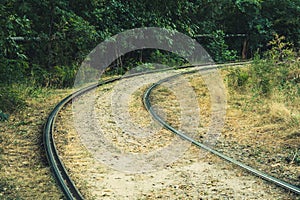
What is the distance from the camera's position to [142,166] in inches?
267

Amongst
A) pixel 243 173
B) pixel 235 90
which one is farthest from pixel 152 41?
pixel 243 173

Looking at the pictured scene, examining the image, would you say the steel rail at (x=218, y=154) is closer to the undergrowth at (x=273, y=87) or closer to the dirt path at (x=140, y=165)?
the dirt path at (x=140, y=165)

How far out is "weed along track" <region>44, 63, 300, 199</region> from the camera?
5.82 meters

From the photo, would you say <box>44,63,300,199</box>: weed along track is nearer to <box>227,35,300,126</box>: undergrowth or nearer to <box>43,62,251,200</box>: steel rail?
<box>43,62,251,200</box>: steel rail

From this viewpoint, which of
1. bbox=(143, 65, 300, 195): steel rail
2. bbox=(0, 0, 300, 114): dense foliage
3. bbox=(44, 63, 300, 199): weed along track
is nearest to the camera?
bbox=(44, 63, 300, 199): weed along track

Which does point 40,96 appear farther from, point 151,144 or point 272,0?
point 272,0

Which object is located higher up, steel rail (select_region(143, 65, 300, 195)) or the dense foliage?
the dense foliage

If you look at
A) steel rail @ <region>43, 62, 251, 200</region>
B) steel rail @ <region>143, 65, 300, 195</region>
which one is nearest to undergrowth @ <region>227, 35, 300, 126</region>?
steel rail @ <region>143, 65, 300, 195</region>

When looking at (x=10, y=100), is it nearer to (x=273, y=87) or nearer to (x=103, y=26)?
(x=273, y=87)

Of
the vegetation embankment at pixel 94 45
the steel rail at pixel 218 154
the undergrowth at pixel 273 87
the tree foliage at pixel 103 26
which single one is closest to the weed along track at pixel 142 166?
the steel rail at pixel 218 154

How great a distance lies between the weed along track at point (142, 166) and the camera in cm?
582

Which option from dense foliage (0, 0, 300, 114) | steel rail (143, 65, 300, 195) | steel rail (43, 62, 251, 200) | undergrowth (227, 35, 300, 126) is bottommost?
steel rail (43, 62, 251, 200)

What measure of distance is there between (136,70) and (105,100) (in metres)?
5.64

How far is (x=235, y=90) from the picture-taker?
12227 millimetres
